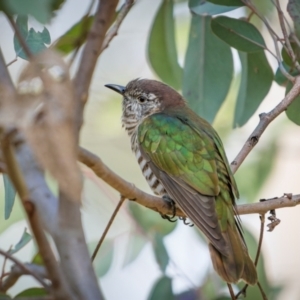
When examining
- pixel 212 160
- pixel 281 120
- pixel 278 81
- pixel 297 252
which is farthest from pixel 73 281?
pixel 297 252

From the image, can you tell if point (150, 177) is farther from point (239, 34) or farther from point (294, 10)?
point (294, 10)

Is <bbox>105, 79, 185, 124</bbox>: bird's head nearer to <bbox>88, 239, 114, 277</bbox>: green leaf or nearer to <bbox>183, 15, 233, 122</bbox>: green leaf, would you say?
<bbox>183, 15, 233, 122</bbox>: green leaf

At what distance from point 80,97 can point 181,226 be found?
4188 millimetres

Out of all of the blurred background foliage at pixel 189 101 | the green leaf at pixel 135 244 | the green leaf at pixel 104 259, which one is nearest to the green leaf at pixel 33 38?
the blurred background foliage at pixel 189 101

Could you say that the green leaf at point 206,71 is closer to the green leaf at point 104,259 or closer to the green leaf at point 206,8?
the green leaf at point 206,8

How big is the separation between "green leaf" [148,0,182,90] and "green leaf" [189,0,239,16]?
485 millimetres

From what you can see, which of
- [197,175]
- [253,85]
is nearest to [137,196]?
[197,175]

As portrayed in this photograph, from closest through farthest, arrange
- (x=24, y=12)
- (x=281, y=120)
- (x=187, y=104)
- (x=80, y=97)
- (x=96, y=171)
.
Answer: (x=80, y=97)
(x=24, y=12)
(x=96, y=171)
(x=187, y=104)
(x=281, y=120)

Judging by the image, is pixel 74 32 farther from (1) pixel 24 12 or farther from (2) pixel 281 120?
(2) pixel 281 120

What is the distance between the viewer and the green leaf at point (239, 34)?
3.46 m

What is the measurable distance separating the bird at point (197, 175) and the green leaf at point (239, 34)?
51cm

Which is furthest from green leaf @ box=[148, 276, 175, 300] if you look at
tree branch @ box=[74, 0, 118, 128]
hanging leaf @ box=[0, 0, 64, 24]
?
tree branch @ box=[74, 0, 118, 128]

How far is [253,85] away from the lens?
3.78 meters

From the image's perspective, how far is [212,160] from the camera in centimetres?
353
